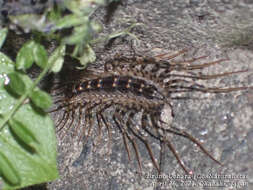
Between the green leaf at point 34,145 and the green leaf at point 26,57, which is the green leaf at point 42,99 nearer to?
the green leaf at point 26,57

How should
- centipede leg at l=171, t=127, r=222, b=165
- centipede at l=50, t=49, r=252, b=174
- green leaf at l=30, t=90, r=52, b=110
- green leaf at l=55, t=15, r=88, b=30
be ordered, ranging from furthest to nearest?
centipede at l=50, t=49, r=252, b=174, centipede leg at l=171, t=127, r=222, b=165, green leaf at l=30, t=90, r=52, b=110, green leaf at l=55, t=15, r=88, b=30

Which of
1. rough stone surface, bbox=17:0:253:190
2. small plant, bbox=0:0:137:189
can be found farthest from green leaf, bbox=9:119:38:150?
rough stone surface, bbox=17:0:253:190

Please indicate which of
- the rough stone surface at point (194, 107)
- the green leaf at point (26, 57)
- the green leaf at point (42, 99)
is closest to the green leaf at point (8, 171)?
the green leaf at point (42, 99)

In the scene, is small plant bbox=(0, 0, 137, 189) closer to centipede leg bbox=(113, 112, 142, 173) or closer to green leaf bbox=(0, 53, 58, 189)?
green leaf bbox=(0, 53, 58, 189)

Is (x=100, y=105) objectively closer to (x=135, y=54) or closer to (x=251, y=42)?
(x=135, y=54)

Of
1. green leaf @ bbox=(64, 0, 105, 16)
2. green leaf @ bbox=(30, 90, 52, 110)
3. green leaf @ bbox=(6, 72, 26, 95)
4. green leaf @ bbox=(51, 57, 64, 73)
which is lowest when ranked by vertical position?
green leaf @ bbox=(30, 90, 52, 110)

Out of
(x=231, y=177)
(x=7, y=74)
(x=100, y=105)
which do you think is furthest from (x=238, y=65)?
(x=7, y=74)

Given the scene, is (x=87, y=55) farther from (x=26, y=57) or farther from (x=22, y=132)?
(x=22, y=132)
